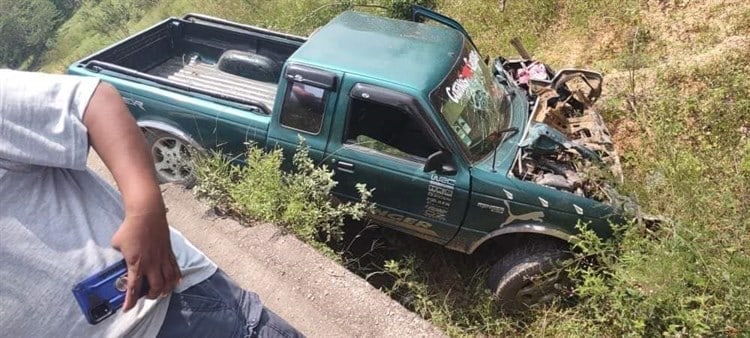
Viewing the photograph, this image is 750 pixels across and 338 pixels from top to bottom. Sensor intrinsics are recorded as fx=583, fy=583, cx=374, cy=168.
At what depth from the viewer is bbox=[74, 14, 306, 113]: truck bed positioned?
516 centimetres

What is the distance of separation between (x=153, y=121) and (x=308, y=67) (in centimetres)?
→ 148

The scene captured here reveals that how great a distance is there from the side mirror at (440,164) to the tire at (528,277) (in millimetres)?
792

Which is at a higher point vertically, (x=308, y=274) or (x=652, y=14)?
(x=652, y=14)

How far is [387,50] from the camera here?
13.8ft

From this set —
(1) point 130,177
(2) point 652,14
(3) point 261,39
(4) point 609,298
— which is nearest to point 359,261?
(4) point 609,298

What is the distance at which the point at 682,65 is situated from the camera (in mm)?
5535

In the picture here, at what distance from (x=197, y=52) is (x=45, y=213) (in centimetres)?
481

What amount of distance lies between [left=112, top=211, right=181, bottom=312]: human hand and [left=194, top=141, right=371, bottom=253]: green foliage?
2.29 metres

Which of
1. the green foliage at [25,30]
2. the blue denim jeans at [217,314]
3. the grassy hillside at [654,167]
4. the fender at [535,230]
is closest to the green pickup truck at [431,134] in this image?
the fender at [535,230]

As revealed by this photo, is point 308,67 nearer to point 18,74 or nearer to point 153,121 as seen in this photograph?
point 153,121

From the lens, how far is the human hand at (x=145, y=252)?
4.83ft

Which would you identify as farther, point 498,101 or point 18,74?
point 498,101

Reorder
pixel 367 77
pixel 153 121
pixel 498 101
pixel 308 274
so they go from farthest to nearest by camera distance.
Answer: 1. pixel 153 121
2. pixel 498 101
3. pixel 367 77
4. pixel 308 274

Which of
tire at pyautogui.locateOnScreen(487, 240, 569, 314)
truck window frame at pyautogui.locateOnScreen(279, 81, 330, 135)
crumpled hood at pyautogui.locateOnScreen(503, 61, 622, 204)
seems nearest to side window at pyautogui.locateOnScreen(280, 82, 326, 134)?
truck window frame at pyautogui.locateOnScreen(279, 81, 330, 135)
